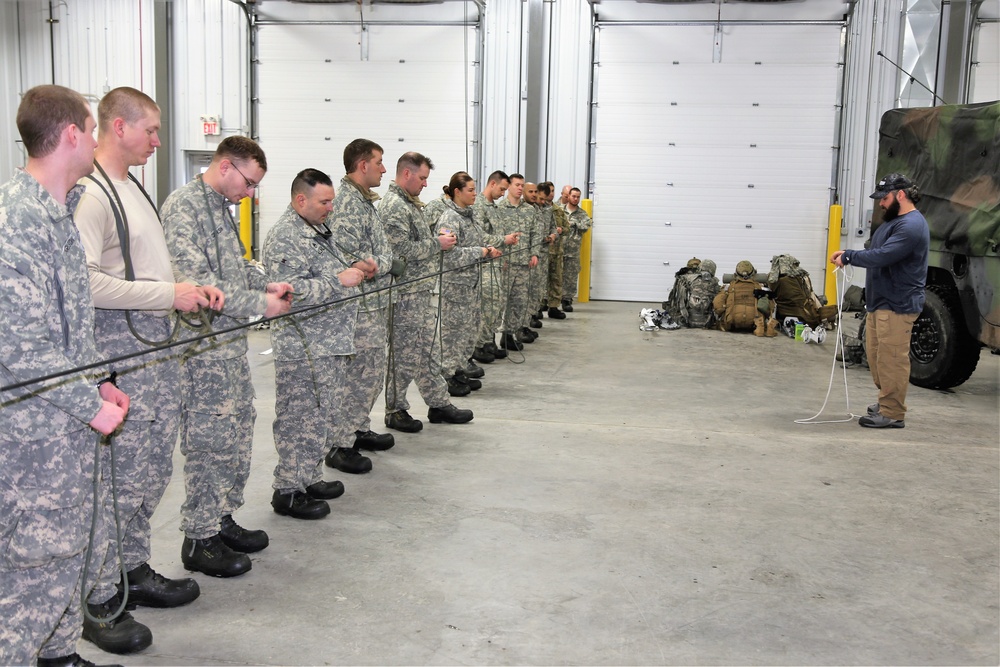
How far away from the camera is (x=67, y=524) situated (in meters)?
2.51

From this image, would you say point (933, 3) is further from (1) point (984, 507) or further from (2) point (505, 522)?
(2) point (505, 522)

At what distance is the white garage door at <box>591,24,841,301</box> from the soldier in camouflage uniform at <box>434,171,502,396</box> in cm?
794

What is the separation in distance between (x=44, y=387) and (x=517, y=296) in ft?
24.8

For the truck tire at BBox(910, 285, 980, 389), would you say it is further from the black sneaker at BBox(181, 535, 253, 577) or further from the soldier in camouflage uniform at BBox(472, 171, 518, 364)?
the black sneaker at BBox(181, 535, 253, 577)

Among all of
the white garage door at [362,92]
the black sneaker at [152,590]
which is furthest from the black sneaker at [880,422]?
the white garage door at [362,92]

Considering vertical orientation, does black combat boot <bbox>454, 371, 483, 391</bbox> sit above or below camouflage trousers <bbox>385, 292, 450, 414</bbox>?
below

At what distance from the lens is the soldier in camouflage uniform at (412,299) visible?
5.72 meters

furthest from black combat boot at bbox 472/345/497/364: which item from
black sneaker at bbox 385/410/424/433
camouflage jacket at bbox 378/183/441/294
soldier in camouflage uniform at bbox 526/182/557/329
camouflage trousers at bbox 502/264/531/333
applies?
camouflage jacket at bbox 378/183/441/294

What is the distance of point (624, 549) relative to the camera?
412 centimetres

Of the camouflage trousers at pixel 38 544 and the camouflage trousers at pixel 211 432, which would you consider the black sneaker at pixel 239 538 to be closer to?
the camouflage trousers at pixel 211 432

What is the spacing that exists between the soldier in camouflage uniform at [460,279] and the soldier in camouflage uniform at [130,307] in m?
3.65

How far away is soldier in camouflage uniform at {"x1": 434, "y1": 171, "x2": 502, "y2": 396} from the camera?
696cm

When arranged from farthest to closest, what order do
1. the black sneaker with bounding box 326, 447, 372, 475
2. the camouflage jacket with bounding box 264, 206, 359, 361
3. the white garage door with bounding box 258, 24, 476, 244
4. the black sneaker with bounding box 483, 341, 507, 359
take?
the white garage door with bounding box 258, 24, 476, 244
the black sneaker with bounding box 483, 341, 507, 359
the black sneaker with bounding box 326, 447, 372, 475
the camouflage jacket with bounding box 264, 206, 359, 361

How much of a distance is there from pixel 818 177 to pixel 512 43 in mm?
5459
